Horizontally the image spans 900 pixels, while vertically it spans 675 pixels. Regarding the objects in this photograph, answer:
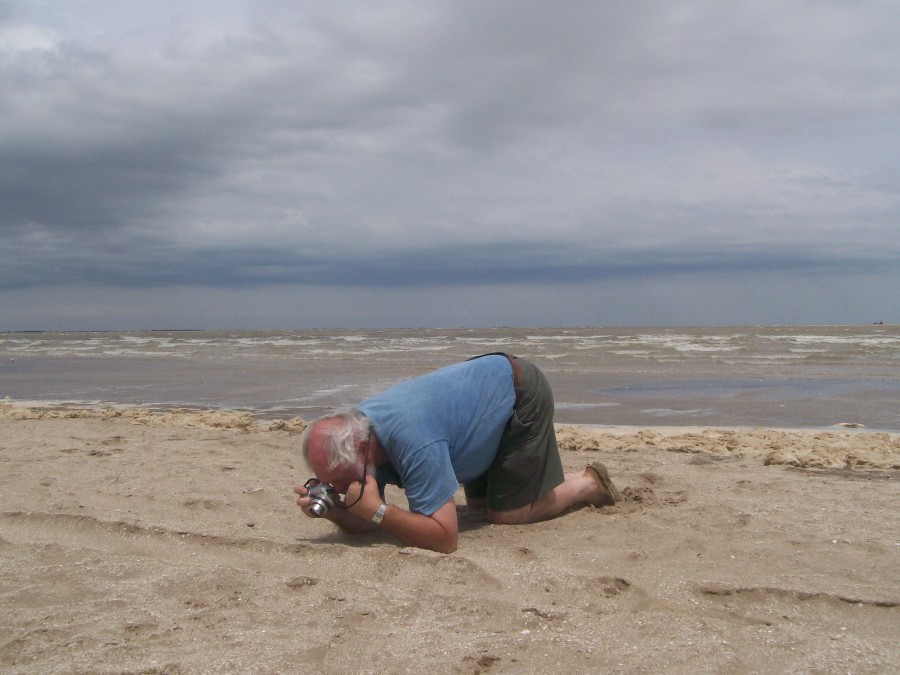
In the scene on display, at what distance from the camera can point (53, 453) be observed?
235 inches

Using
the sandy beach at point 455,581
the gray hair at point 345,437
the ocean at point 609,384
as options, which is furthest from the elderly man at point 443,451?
the ocean at point 609,384

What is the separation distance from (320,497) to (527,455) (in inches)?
46.6

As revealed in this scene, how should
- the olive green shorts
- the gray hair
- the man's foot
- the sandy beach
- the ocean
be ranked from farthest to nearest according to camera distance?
the ocean < the man's foot < the olive green shorts < the gray hair < the sandy beach

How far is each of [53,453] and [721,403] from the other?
8.25 m

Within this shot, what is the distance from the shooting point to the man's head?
3.35 metres

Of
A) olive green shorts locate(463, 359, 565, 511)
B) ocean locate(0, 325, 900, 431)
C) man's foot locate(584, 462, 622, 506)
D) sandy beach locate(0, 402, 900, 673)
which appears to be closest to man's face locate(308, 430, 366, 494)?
sandy beach locate(0, 402, 900, 673)

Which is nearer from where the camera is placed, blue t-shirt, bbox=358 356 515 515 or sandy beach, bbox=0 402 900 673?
sandy beach, bbox=0 402 900 673

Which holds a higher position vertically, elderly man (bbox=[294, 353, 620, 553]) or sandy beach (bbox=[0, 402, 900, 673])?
elderly man (bbox=[294, 353, 620, 553])

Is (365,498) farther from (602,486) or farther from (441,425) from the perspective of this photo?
(602,486)

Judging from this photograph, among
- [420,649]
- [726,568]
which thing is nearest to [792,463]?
[726,568]

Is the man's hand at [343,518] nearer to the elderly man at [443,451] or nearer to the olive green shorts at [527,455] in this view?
the elderly man at [443,451]

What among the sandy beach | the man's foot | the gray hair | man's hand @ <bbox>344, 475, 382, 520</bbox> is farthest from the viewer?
the man's foot

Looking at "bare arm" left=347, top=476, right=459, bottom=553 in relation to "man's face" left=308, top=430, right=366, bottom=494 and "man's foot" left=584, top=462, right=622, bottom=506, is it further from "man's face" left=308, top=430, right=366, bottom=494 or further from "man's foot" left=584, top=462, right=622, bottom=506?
"man's foot" left=584, top=462, right=622, bottom=506

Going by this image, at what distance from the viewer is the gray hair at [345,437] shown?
335 cm
